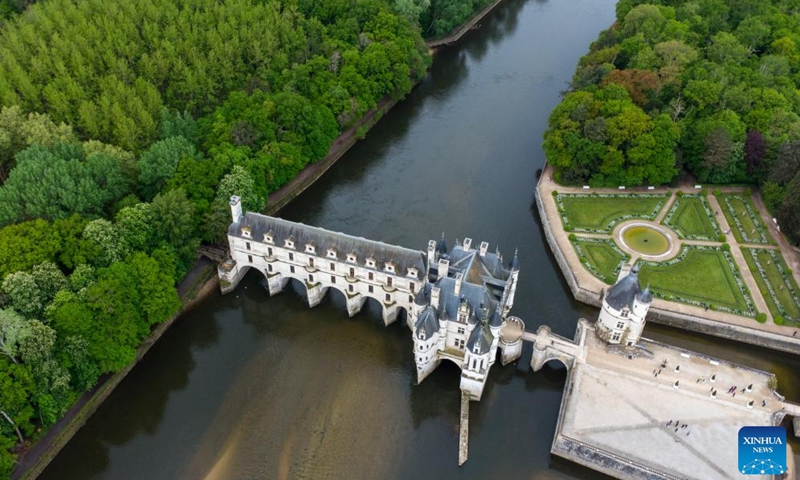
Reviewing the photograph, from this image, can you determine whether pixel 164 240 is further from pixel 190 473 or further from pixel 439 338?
pixel 439 338

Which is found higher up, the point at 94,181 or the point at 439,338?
the point at 94,181

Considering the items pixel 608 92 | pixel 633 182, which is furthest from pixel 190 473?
pixel 608 92

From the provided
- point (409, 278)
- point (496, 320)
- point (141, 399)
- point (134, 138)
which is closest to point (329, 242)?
point (409, 278)

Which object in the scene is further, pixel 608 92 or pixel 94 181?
pixel 608 92

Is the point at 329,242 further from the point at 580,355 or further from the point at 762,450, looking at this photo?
the point at 762,450

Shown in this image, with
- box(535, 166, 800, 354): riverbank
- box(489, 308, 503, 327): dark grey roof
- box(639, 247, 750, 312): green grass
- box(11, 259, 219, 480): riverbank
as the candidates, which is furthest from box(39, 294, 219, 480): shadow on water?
box(639, 247, 750, 312): green grass

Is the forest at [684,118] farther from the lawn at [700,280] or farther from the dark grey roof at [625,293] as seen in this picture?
the dark grey roof at [625,293]

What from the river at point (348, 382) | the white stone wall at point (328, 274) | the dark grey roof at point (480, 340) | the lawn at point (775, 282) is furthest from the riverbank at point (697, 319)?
the white stone wall at point (328, 274)
